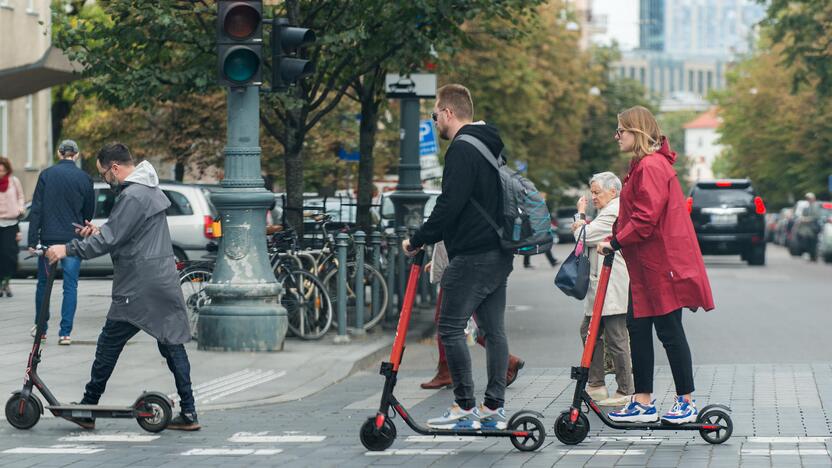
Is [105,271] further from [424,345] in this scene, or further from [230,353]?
[230,353]

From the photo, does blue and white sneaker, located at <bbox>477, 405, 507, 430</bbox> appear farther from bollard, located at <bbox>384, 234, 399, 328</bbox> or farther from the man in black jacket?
bollard, located at <bbox>384, 234, 399, 328</bbox>

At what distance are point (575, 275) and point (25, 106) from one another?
33403 millimetres

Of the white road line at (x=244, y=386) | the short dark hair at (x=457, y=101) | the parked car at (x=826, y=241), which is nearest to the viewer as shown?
the short dark hair at (x=457, y=101)

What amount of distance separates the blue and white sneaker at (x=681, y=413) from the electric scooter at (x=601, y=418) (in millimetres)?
45

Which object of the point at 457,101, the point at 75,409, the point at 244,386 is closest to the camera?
the point at 457,101

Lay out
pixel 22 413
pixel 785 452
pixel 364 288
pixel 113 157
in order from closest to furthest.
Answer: pixel 785 452 < pixel 22 413 < pixel 113 157 < pixel 364 288

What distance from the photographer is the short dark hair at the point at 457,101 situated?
842 centimetres

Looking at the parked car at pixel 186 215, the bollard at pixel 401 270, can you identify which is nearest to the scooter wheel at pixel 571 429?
the bollard at pixel 401 270

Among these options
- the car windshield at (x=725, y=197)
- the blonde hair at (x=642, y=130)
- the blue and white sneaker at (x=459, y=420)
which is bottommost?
the blue and white sneaker at (x=459, y=420)

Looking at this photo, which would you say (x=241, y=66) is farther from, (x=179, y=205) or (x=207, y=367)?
(x=179, y=205)

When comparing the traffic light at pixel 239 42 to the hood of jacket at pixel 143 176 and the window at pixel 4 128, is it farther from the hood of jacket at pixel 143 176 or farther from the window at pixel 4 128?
the window at pixel 4 128

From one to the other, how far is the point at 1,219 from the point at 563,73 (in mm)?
38125

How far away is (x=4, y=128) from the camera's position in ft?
127

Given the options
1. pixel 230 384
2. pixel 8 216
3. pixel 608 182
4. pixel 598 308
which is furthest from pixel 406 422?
pixel 8 216
